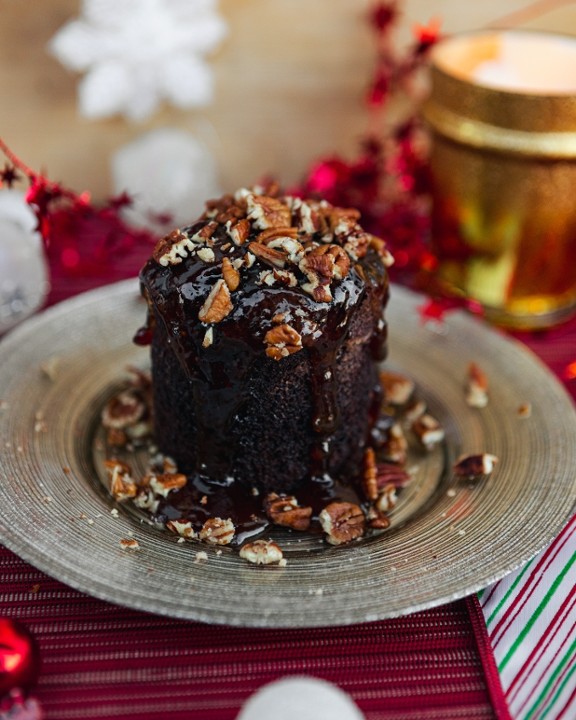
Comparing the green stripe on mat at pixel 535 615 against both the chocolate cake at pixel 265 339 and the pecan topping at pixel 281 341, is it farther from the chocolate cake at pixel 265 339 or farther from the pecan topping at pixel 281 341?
the pecan topping at pixel 281 341

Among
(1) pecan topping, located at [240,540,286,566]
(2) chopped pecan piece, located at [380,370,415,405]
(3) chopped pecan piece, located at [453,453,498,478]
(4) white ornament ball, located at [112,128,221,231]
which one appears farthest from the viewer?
(4) white ornament ball, located at [112,128,221,231]

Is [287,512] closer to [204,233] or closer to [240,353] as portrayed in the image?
[240,353]

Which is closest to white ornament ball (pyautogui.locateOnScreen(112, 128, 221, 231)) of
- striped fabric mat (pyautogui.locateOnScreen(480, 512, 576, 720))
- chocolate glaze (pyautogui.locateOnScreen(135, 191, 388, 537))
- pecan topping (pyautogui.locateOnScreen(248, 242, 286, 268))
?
chocolate glaze (pyautogui.locateOnScreen(135, 191, 388, 537))

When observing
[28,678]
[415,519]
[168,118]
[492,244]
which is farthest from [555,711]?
[168,118]

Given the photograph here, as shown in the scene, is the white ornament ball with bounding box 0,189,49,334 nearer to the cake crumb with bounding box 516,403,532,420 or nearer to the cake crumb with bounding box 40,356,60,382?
the cake crumb with bounding box 40,356,60,382

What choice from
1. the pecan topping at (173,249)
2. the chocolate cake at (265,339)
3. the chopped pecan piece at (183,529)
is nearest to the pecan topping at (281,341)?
the chocolate cake at (265,339)

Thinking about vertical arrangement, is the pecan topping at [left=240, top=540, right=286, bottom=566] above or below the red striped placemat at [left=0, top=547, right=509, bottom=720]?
above

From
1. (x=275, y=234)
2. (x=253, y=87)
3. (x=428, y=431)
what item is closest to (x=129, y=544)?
(x=275, y=234)

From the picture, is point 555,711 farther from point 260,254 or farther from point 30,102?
point 30,102
